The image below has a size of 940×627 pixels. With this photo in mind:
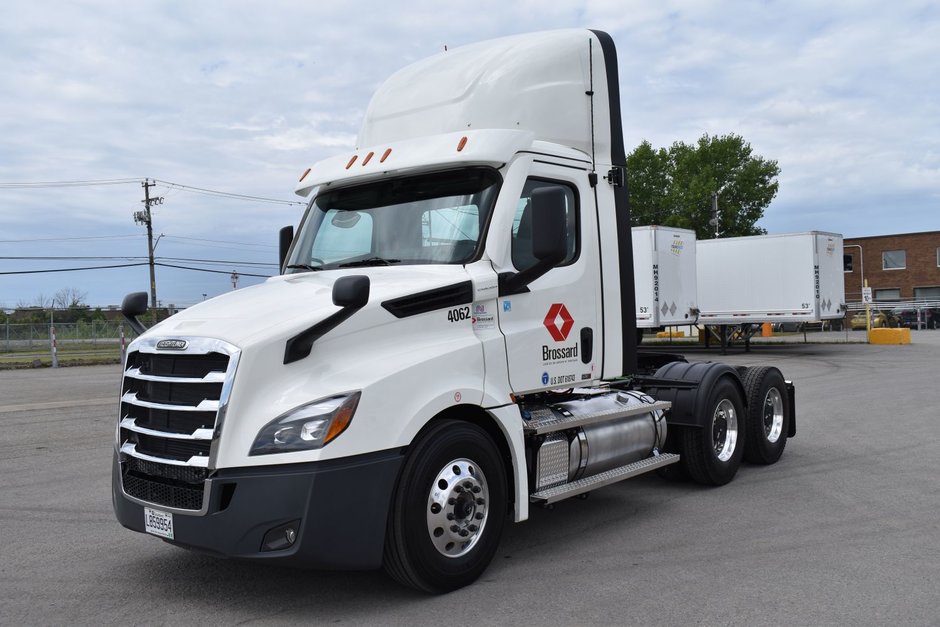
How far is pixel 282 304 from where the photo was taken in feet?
15.7

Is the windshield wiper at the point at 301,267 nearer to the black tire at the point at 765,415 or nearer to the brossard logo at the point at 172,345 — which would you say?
the brossard logo at the point at 172,345

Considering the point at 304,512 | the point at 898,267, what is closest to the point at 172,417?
the point at 304,512

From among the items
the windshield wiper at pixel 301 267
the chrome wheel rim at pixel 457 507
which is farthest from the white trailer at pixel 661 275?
the chrome wheel rim at pixel 457 507

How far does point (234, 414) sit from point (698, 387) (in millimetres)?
4477

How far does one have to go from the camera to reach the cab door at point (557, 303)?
545 cm

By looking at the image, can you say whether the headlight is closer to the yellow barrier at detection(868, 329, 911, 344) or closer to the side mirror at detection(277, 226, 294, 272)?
the side mirror at detection(277, 226, 294, 272)

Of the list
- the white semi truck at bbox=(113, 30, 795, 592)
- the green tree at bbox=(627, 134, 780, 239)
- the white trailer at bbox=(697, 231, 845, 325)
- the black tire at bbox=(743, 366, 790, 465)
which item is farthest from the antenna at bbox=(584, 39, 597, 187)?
the green tree at bbox=(627, 134, 780, 239)

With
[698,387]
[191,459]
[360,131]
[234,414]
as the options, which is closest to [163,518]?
[191,459]

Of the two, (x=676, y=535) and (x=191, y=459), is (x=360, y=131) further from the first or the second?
(x=676, y=535)

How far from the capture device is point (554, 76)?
622 centimetres

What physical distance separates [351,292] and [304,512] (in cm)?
114

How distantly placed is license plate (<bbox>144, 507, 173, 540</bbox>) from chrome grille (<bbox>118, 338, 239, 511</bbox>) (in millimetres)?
58

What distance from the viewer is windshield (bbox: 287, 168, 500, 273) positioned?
17.5 feet

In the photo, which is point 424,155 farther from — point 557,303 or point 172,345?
point 172,345
